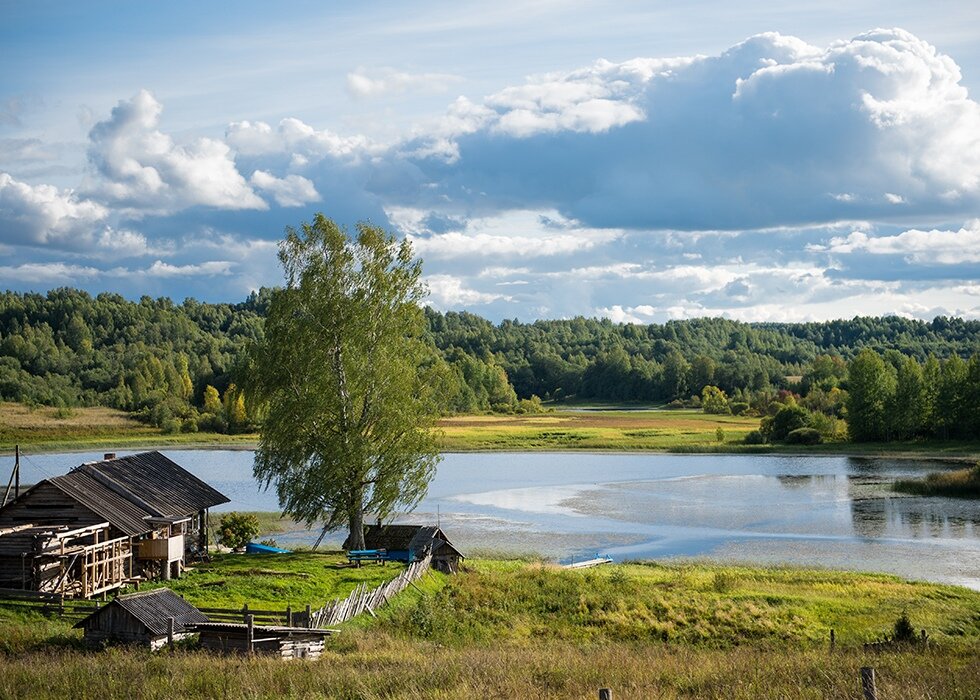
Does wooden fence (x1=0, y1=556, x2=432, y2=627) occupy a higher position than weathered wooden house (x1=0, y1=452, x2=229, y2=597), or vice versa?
weathered wooden house (x1=0, y1=452, x2=229, y2=597)

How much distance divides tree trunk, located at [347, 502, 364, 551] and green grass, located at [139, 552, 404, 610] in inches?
94.8

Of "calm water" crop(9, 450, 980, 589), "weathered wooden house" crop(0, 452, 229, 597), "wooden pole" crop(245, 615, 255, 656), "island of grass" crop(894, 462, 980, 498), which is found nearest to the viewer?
"wooden pole" crop(245, 615, 255, 656)

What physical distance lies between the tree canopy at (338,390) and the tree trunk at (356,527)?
5cm

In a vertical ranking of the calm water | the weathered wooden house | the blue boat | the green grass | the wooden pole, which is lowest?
the calm water

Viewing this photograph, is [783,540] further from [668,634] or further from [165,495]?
[165,495]

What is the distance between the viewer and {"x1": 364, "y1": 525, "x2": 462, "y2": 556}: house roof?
4019 centimetres

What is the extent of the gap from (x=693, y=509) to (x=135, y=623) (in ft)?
151

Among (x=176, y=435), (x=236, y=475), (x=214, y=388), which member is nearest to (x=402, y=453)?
(x=236, y=475)

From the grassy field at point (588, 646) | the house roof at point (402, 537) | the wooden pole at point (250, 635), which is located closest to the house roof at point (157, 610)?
the grassy field at point (588, 646)

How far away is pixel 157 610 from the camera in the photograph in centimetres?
2605

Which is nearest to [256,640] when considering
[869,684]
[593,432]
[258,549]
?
[869,684]


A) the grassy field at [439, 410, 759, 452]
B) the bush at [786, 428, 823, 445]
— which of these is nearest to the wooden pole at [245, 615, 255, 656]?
the grassy field at [439, 410, 759, 452]

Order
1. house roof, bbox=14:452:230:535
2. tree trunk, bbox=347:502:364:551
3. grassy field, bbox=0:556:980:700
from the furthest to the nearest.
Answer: tree trunk, bbox=347:502:364:551 < house roof, bbox=14:452:230:535 < grassy field, bbox=0:556:980:700

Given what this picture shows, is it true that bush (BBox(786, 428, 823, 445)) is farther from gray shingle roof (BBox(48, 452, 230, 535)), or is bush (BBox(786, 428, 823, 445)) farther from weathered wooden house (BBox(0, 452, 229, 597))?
weathered wooden house (BBox(0, 452, 229, 597))
